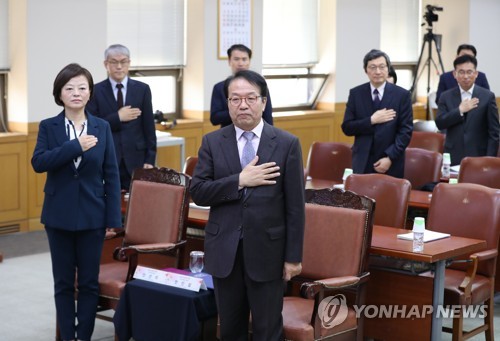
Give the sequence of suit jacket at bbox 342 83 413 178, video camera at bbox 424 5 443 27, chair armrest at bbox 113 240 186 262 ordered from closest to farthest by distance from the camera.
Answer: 1. chair armrest at bbox 113 240 186 262
2. suit jacket at bbox 342 83 413 178
3. video camera at bbox 424 5 443 27

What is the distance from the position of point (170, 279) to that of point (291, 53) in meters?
6.75

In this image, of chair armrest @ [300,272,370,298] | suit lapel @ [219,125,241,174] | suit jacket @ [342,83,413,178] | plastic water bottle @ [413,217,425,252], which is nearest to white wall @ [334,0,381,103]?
suit jacket @ [342,83,413,178]

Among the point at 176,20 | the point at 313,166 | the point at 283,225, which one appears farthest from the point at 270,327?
the point at 176,20

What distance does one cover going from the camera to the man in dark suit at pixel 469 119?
292 inches

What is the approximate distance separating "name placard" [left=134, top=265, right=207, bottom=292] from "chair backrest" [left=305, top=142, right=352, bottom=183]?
265cm

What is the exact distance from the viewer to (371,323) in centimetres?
482

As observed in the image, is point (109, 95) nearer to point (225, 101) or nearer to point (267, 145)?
point (225, 101)

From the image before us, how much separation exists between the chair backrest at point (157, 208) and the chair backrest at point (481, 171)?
6.82 feet

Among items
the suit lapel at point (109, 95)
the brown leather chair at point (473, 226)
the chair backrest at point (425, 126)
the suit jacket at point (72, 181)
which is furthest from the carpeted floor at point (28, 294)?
the chair backrest at point (425, 126)

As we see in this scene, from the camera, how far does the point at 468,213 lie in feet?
16.9

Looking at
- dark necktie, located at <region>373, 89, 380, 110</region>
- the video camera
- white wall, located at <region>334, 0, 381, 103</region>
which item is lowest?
dark necktie, located at <region>373, 89, 380, 110</region>

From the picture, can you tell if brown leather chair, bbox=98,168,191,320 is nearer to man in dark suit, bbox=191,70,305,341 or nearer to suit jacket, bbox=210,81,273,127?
man in dark suit, bbox=191,70,305,341

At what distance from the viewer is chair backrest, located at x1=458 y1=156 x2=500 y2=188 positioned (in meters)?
6.29

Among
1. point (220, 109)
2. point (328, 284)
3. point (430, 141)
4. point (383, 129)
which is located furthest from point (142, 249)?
point (430, 141)
